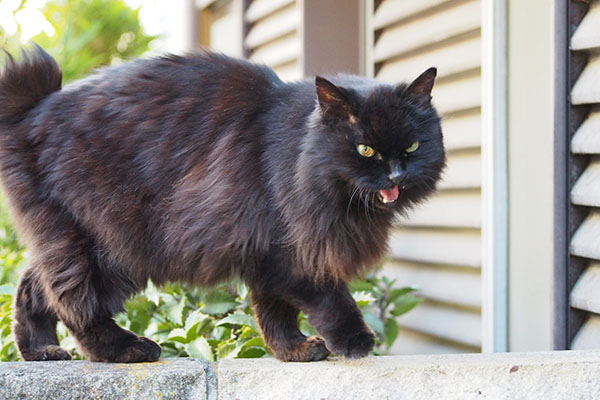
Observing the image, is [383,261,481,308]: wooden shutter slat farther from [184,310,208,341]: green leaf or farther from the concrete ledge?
the concrete ledge

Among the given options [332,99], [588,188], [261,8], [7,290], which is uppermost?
[261,8]

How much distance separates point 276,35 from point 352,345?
2680mm

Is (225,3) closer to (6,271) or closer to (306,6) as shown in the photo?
(306,6)

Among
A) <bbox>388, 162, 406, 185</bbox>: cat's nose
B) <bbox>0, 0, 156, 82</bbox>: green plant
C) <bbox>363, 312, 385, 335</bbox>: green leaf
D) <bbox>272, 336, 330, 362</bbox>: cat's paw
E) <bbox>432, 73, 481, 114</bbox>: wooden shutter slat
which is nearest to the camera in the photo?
<bbox>388, 162, 406, 185</bbox>: cat's nose

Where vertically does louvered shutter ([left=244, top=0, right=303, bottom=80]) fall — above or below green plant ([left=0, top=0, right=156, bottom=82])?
below

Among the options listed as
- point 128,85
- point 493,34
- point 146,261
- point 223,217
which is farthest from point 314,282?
point 493,34

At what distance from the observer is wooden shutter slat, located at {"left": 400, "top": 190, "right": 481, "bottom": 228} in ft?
11.5

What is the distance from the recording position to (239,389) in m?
2.25

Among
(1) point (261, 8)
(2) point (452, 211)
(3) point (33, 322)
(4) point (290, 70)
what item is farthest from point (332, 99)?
(1) point (261, 8)

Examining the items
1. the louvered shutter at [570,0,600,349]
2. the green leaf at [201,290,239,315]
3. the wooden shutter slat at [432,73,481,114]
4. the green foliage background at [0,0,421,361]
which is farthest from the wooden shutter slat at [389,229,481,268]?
the louvered shutter at [570,0,600,349]

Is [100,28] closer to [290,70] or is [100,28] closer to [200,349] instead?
[290,70]

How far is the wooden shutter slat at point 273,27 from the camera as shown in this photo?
4477 mm

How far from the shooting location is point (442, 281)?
146 inches

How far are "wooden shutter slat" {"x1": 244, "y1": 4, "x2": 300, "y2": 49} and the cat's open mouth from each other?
2.20 metres
